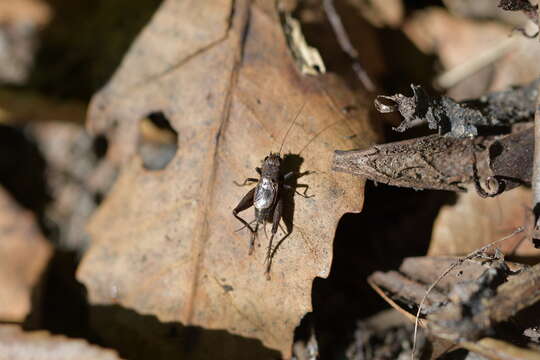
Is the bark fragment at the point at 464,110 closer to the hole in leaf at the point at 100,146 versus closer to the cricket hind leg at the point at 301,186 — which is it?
the cricket hind leg at the point at 301,186

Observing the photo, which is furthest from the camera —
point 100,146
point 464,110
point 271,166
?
point 100,146

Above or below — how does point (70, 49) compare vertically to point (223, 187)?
above

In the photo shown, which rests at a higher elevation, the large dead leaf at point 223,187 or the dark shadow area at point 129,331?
the large dead leaf at point 223,187

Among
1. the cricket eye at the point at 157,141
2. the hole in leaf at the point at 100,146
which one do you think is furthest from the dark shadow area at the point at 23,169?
the cricket eye at the point at 157,141

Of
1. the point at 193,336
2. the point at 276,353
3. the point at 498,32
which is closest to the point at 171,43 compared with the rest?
the point at 193,336

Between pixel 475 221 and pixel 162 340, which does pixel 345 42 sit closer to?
pixel 475 221

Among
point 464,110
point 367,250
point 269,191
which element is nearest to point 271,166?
point 269,191
